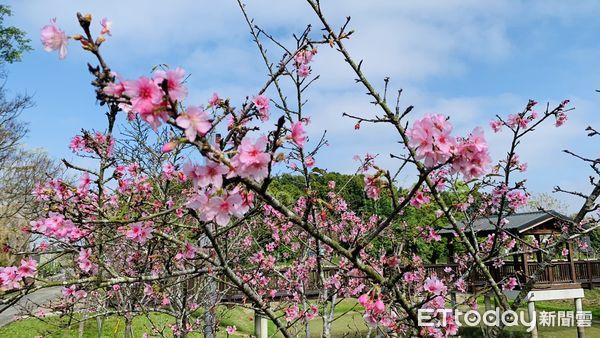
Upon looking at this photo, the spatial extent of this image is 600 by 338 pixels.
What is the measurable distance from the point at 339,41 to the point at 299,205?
564 centimetres

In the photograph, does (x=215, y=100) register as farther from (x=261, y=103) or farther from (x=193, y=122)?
(x=193, y=122)

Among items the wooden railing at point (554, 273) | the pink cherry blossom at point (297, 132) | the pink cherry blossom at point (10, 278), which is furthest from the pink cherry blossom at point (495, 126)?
the wooden railing at point (554, 273)

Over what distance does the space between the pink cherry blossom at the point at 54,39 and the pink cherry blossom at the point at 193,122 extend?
26.6 inches

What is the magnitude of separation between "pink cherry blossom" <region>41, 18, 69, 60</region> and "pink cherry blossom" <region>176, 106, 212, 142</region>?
676 mm

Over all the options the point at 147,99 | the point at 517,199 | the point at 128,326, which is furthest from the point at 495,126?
the point at 128,326

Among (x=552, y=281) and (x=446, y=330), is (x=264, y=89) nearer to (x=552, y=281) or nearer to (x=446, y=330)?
(x=446, y=330)

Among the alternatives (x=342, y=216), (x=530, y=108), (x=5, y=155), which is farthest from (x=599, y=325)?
(x=5, y=155)

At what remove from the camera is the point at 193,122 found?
4.18 ft

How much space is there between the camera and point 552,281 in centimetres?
1477

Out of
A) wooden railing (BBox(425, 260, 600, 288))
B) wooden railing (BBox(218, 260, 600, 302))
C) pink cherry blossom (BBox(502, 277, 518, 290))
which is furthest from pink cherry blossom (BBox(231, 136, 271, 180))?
wooden railing (BBox(425, 260, 600, 288))

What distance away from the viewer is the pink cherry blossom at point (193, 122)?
1.26 meters

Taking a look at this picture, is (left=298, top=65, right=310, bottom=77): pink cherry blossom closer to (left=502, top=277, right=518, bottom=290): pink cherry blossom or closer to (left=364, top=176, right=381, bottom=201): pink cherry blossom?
(left=364, top=176, right=381, bottom=201): pink cherry blossom

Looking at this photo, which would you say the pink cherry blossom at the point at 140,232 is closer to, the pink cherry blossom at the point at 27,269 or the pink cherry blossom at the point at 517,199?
the pink cherry blossom at the point at 27,269

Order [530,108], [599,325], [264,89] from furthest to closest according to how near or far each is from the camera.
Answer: [599,325], [530,108], [264,89]
